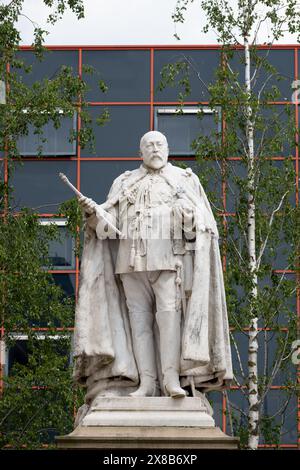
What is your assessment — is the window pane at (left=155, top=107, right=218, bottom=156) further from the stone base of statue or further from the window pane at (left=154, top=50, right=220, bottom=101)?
the stone base of statue

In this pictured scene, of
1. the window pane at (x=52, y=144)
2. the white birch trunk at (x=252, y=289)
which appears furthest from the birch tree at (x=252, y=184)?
the window pane at (x=52, y=144)

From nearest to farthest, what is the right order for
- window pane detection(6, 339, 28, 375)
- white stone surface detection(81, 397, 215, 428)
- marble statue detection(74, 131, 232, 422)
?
white stone surface detection(81, 397, 215, 428) → marble statue detection(74, 131, 232, 422) → window pane detection(6, 339, 28, 375)

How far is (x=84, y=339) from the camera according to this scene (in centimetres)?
1786

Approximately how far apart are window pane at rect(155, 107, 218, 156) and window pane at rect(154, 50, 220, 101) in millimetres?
362

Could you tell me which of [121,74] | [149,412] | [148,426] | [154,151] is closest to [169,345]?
[149,412]

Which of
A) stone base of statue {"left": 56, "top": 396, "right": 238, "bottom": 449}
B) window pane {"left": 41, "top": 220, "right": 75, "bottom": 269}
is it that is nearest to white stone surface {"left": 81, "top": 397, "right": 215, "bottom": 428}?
stone base of statue {"left": 56, "top": 396, "right": 238, "bottom": 449}

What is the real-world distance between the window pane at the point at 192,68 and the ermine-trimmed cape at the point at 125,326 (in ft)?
64.6

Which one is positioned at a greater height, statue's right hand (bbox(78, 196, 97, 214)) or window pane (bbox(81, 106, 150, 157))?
window pane (bbox(81, 106, 150, 157))

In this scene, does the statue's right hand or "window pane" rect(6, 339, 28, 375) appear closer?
the statue's right hand

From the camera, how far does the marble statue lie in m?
17.8

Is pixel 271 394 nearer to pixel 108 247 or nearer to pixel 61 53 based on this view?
pixel 61 53

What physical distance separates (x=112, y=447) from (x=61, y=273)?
19.8 meters
